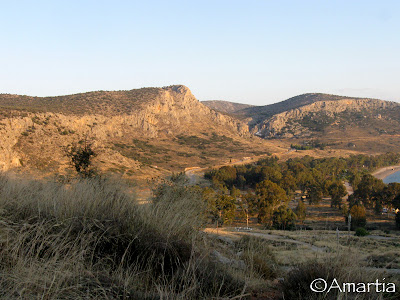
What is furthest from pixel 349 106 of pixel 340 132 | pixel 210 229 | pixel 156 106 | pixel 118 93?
pixel 210 229

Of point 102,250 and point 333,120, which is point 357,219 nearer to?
point 102,250

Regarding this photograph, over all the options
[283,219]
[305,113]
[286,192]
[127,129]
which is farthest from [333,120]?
[283,219]

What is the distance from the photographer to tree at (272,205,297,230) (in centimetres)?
3828

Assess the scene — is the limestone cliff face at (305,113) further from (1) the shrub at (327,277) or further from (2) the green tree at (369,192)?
(1) the shrub at (327,277)

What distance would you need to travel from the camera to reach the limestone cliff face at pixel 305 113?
154 m

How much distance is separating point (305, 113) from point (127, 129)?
108 m

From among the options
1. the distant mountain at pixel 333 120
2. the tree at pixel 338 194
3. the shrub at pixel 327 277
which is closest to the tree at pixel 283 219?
the tree at pixel 338 194

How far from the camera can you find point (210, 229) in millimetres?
5918

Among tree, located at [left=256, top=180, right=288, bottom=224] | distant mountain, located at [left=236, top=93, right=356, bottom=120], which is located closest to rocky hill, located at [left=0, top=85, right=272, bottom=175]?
tree, located at [left=256, top=180, right=288, bottom=224]

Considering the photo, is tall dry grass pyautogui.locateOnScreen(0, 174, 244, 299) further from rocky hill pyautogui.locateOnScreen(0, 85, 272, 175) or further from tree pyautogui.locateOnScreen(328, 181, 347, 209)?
tree pyautogui.locateOnScreen(328, 181, 347, 209)

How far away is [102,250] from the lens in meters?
4.03

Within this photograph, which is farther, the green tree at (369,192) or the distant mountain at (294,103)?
the distant mountain at (294,103)

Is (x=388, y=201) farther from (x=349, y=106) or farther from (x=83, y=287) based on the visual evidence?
(x=349, y=106)

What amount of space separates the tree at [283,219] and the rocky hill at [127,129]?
20409 millimetres
